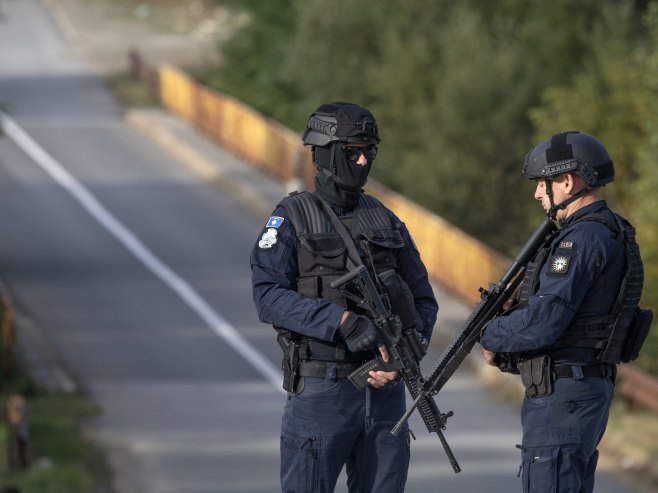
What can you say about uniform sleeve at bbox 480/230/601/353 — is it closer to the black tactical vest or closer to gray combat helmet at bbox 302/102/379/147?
the black tactical vest

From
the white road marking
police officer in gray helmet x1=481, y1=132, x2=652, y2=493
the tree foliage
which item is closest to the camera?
police officer in gray helmet x1=481, y1=132, x2=652, y2=493

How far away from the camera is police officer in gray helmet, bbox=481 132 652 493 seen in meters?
6.60

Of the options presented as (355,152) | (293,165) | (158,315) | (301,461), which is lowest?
(301,461)

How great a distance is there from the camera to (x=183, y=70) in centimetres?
5703

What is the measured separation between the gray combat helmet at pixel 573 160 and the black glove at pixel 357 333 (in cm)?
108

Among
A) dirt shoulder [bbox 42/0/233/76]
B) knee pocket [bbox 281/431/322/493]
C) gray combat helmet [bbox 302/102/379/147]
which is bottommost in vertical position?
knee pocket [bbox 281/431/322/493]

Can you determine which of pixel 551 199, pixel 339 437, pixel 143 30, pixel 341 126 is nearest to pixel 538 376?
pixel 551 199

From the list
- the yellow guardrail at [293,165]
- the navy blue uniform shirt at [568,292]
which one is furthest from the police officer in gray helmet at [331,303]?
the yellow guardrail at [293,165]

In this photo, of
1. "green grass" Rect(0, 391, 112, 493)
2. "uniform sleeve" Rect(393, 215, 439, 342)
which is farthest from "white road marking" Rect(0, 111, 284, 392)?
"uniform sleeve" Rect(393, 215, 439, 342)

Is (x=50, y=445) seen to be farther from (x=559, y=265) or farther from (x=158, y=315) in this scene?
(x=559, y=265)

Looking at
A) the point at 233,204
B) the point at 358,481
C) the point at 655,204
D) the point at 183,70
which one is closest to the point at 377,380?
the point at 358,481

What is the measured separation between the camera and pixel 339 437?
268 inches

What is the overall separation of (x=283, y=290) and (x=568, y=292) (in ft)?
4.41

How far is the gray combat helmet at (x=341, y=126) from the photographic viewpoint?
6.87 m
